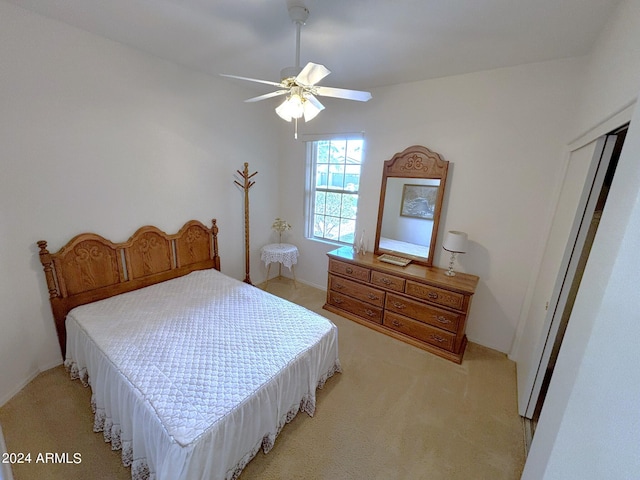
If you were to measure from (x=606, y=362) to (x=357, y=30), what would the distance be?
210 centimetres

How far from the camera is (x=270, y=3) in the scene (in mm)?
1491

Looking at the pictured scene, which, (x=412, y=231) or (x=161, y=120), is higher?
(x=161, y=120)

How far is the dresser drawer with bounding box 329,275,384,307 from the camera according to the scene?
9.15 feet

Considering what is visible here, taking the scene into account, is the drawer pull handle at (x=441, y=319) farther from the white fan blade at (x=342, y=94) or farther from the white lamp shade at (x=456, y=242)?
the white fan blade at (x=342, y=94)

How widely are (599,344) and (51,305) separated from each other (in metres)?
3.18

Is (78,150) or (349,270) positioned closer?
(78,150)

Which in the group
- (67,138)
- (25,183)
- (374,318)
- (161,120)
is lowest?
(374,318)

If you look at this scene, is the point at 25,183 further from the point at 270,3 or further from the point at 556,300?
the point at 556,300

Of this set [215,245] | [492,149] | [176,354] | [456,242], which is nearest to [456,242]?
[456,242]

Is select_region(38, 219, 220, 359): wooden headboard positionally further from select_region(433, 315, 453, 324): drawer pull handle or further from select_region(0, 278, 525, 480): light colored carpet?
select_region(433, 315, 453, 324): drawer pull handle

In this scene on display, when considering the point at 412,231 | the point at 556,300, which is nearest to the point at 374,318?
the point at 412,231

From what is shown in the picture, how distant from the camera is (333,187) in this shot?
347cm

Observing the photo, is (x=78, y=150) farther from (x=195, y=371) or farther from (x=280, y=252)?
(x=280, y=252)

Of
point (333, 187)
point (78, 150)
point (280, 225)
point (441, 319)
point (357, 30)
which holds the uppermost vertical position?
point (357, 30)
